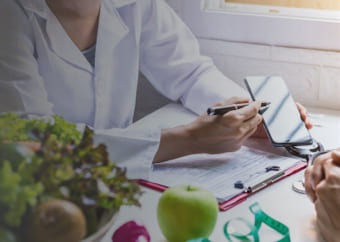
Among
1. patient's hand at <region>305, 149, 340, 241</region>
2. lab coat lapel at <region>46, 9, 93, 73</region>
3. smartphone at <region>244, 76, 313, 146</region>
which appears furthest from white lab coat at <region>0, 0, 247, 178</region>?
patient's hand at <region>305, 149, 340, 241</region>

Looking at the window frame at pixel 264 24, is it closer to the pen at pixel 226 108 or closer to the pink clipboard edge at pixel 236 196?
the pen at pixel 226 108

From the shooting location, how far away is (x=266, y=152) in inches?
38.4

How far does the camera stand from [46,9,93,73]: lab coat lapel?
0.71 meters

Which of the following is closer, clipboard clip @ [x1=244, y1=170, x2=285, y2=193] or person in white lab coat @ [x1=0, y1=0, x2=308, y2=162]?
person in white lab coat @ [x1=0, y1=0, x2=308, y2=162]

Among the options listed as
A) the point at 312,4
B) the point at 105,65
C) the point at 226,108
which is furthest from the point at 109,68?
the point at 312,4

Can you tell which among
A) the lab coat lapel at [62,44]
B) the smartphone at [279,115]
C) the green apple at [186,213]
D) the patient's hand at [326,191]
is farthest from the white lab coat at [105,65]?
the patient's hand at [326,191]

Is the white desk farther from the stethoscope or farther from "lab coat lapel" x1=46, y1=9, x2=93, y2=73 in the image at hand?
"lab coat lapel" x1=46, y1=9, x2=93, y2=73

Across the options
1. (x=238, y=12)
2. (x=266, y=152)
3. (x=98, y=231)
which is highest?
(x=238, y=12)

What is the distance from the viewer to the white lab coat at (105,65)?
2.08 feet

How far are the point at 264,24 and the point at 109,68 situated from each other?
616 mm

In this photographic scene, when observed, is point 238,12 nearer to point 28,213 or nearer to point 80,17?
point 80,17

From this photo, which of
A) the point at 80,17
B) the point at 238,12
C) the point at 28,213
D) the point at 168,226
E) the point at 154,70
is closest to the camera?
Result: the point at 28,213

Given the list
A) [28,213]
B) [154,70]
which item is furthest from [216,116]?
[28,213]

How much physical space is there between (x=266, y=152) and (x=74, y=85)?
0.45m
